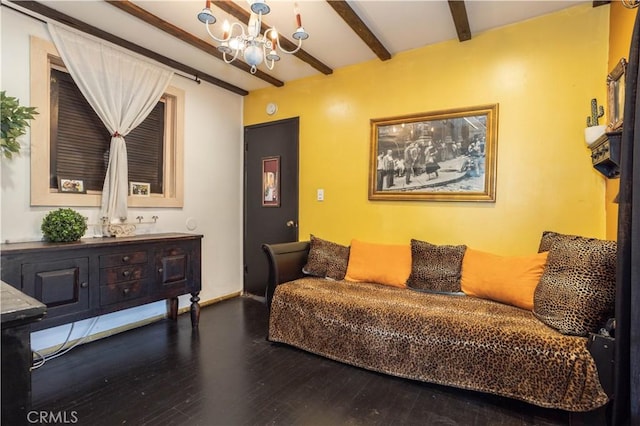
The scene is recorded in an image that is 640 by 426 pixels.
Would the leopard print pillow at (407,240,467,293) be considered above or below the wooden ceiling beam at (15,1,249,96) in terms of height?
below

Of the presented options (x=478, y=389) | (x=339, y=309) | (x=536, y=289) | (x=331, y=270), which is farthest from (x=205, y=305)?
(x=536, y=289)

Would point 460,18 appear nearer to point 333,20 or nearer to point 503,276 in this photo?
point 333,20

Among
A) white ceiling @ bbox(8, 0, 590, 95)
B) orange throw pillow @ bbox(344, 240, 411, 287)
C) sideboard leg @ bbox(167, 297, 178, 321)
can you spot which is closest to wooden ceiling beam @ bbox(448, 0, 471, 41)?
white ceiling @ bbox(8, 0, 590, 95)

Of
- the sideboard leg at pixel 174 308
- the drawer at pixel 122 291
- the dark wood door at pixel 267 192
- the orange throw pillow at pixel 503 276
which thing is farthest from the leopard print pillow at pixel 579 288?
the sideboard leg at pixel 174 308

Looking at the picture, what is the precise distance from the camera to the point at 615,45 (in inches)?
81.0

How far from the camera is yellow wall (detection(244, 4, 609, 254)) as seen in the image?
228 centimetres

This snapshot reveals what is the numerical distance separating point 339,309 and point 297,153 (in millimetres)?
1966

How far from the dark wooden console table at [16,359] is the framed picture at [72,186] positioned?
2.20m

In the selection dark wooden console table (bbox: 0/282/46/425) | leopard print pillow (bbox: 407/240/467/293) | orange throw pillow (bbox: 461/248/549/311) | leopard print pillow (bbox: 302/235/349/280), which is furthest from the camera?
leopard print pillow (bbox: 302/235/349/280)

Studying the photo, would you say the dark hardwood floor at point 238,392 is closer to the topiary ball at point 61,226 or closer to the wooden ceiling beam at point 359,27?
the topiary ball at point 61,226

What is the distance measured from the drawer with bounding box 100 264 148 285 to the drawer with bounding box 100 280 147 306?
3cm

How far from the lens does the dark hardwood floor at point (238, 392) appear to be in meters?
1.69

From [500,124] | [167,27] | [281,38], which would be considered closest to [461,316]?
[500,124]

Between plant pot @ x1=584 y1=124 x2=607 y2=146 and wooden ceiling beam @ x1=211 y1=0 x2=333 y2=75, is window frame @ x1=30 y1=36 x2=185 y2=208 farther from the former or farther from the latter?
plant pot @ x1=584 y1=124 x2=607 y2=146
